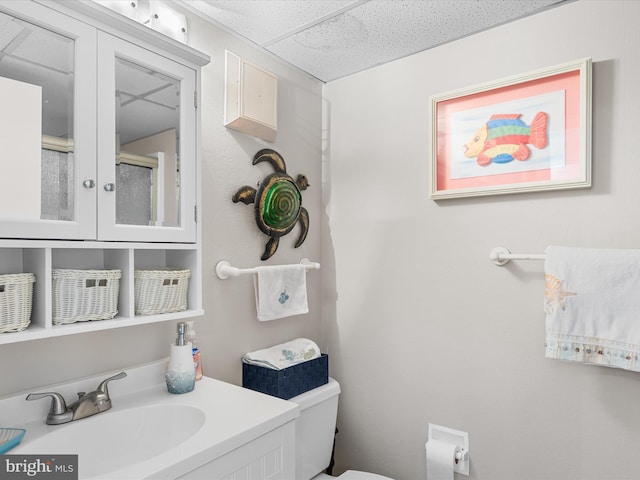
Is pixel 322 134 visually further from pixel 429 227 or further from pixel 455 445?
pixel 455 445

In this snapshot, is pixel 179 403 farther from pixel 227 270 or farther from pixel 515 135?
pixel 515 135

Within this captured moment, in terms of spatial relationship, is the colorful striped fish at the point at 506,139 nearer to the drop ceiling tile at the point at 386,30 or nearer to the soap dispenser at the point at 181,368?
the drop ceiling tile at the point at 386,30

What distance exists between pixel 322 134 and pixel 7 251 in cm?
143

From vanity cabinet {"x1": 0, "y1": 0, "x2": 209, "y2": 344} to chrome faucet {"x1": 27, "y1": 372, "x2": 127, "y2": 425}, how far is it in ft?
0.70

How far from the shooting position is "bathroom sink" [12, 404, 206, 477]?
1062 mm

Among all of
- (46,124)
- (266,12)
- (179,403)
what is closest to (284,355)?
(179,403)

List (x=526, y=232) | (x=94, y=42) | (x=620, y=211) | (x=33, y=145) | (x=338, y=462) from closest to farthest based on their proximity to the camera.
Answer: (x=33, y=145), (x=94, y=42), (x=620, y=211), (x=526, y=232), (x=338, y=462)

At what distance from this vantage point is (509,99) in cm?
158

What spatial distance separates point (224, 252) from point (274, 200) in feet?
1.01

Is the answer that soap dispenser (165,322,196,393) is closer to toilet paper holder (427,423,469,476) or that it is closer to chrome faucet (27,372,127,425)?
chrome faucet (27,372,127,425)

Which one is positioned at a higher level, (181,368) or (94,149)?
(94,149)

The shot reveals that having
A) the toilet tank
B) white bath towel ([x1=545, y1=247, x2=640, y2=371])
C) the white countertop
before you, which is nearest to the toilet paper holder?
the toilet tank

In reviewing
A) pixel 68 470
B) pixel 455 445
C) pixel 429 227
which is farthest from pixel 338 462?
pixel 68 470

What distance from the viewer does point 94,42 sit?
1.08 m
